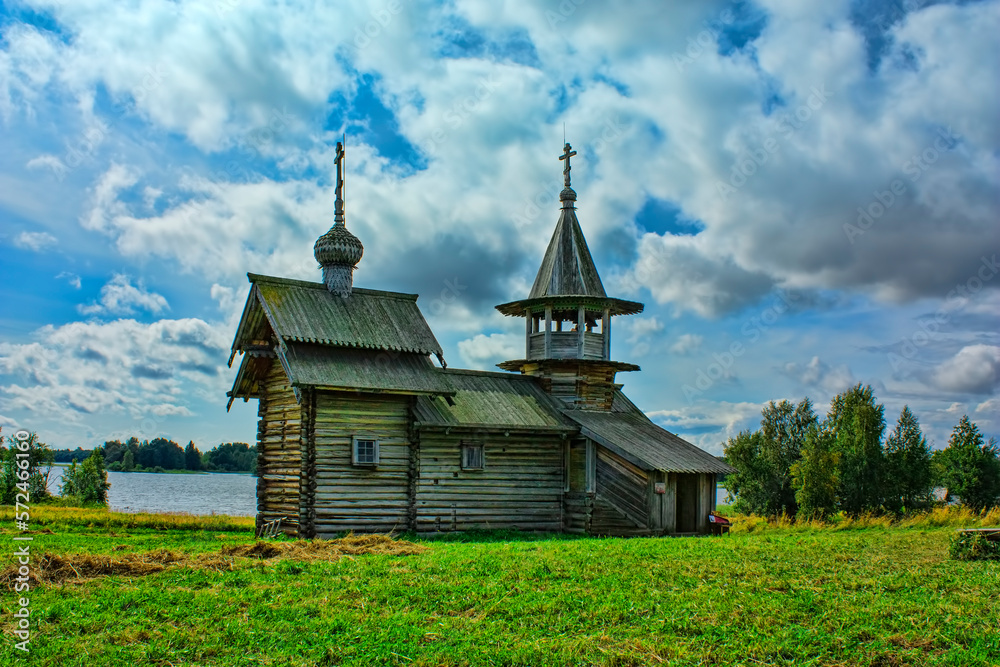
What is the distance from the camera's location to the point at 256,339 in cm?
2708

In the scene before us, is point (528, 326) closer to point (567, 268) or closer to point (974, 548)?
point (567, 268)

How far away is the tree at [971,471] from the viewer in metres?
41.8

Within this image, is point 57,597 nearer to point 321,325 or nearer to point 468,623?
point 468,623

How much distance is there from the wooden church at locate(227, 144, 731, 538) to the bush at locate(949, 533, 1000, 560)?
9.97 m

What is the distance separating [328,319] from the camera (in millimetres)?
25859

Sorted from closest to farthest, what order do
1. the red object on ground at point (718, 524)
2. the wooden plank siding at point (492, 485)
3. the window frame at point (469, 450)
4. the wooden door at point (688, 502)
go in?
the wooden plank siding at point (492, 485)
the window frame at point (469, 450)
the red object on ground at point (718, 524)
the wooden door at point (688, 502)

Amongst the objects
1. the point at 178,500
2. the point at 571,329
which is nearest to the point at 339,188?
the point at 571,329

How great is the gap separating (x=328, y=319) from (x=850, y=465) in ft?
85.5

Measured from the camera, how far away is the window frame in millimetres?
26172

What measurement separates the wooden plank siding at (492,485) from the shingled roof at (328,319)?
331 cm

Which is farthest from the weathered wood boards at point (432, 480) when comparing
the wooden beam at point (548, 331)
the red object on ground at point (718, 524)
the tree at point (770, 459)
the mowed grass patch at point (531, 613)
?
the tree at point (770, 459)

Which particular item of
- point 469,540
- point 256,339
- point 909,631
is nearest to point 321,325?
point 256,339

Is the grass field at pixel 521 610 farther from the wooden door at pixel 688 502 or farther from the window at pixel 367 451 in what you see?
the wooden door at pixel 688 502

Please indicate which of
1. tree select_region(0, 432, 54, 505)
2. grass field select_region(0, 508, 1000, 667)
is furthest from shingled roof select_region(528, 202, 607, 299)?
tree select_region(0, 432, 54, 505)
